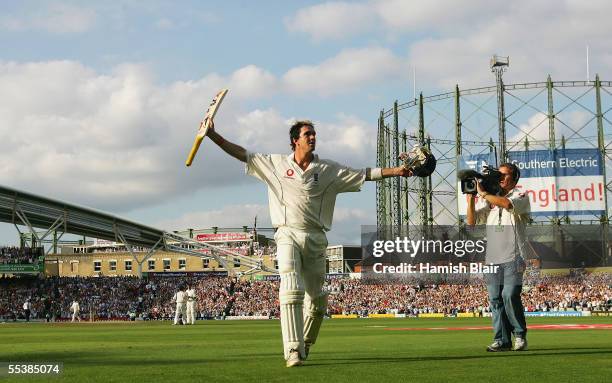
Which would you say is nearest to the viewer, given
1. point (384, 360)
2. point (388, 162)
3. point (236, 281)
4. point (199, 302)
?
point (384, 360)

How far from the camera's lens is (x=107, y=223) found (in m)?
64.6

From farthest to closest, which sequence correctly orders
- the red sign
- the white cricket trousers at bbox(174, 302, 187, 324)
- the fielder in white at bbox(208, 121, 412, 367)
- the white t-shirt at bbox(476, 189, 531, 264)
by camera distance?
1. the red sign
2. the white cricket trousers at bbox(174, 302, 187, 324)
3. the white t-shirt at bbox(476, 189, 531, 264)
4. the fielder in white at bbox(208, 121, 412, 367)

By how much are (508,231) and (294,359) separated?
3.81 m

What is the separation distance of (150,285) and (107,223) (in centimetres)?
614

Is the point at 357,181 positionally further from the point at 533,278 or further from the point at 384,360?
the point at 533,278

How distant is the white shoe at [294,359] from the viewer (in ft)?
25.8

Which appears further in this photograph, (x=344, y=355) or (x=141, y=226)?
(x=141, y=226)

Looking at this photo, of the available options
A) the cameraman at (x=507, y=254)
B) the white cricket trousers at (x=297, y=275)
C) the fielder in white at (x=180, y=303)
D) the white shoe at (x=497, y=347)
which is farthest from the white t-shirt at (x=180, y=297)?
the white cricket trousers at (x=297, y=275)

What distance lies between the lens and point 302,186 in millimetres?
8555

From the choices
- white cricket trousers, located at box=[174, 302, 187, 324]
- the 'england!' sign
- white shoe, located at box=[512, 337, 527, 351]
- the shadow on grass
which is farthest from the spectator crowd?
the shadow on grass

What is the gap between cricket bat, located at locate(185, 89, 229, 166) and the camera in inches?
330

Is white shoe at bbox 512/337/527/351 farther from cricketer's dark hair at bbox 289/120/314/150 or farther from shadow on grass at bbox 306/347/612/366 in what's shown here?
cricketer's dark hair at bbox 289/120/314/150

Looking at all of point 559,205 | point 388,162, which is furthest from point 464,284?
point 388,162

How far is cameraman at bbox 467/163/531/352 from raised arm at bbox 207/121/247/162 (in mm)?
2948
